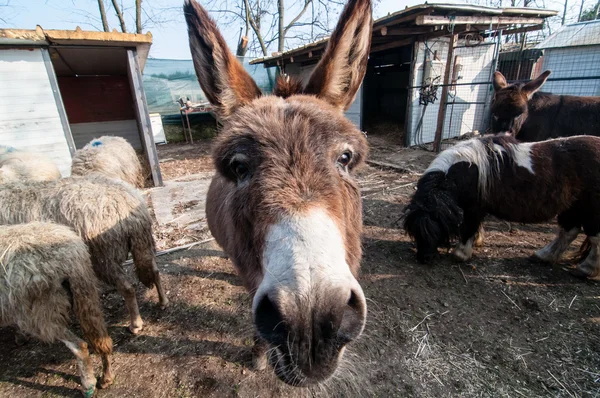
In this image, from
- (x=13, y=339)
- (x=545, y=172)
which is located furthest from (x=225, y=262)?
(x=545, y=172)

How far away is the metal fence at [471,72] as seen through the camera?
35.1ft

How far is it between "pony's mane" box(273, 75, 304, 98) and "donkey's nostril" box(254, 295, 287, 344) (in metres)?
1.69

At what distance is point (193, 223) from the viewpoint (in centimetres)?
577

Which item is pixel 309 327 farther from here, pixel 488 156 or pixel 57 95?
pixel 57 95

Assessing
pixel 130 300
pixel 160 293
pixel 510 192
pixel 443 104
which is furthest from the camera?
pixel 443 104

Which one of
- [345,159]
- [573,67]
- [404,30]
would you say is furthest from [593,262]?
[573,67]

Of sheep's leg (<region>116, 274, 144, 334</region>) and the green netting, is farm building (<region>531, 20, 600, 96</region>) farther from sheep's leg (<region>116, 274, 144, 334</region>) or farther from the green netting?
the green netting

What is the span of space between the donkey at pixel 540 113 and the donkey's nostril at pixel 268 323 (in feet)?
25.0

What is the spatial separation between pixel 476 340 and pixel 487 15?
10852mm

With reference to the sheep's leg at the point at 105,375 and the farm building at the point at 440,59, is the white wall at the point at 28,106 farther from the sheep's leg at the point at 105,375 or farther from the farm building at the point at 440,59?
the farm building at the point at 440,59

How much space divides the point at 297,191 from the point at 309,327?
2.00ft

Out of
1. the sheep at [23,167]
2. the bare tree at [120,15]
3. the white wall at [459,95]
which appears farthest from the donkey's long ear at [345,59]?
the bare tree at [120,15]

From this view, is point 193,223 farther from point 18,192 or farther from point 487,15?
point 487,15

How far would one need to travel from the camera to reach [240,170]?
1.61 m
